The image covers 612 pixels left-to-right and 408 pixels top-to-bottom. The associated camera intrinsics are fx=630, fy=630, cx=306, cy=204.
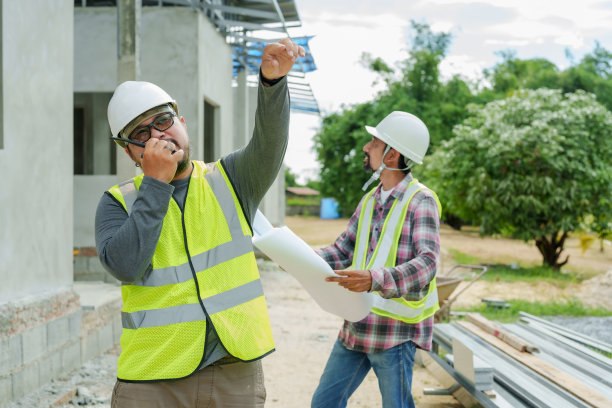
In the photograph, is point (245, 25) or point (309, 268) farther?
point (245, 25)

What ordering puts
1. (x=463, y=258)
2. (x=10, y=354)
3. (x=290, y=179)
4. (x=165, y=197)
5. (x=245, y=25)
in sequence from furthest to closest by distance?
(x=290, y=179)
(x=463, y=258)
(x=245, y=25)
(x=10, y=354)
(x=165, y=197)

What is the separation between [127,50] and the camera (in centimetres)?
796

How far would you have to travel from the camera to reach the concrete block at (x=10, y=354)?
4.82 meters

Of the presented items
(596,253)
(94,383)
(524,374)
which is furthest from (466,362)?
(596,253)

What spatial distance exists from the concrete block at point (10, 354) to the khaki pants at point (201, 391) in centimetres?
332

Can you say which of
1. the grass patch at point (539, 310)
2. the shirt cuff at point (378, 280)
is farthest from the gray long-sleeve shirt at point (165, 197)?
the grass patch at point (539, 310)

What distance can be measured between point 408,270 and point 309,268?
53 cm

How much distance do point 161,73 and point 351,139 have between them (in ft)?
86.3

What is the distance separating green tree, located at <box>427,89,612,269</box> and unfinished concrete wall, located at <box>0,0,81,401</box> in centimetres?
1192

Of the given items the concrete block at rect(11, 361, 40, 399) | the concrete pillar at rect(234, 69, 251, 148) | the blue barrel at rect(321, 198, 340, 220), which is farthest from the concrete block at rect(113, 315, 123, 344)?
the blue barrel at rect(321, 198, 340, 220)

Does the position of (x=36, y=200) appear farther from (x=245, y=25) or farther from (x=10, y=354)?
(x=245, y=25)

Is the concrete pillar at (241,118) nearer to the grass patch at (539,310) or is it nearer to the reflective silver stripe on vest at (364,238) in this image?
the grass patch at (539,310)

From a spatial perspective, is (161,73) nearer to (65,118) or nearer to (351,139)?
(65,118)

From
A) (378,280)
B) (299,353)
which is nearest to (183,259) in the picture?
(378,280)
